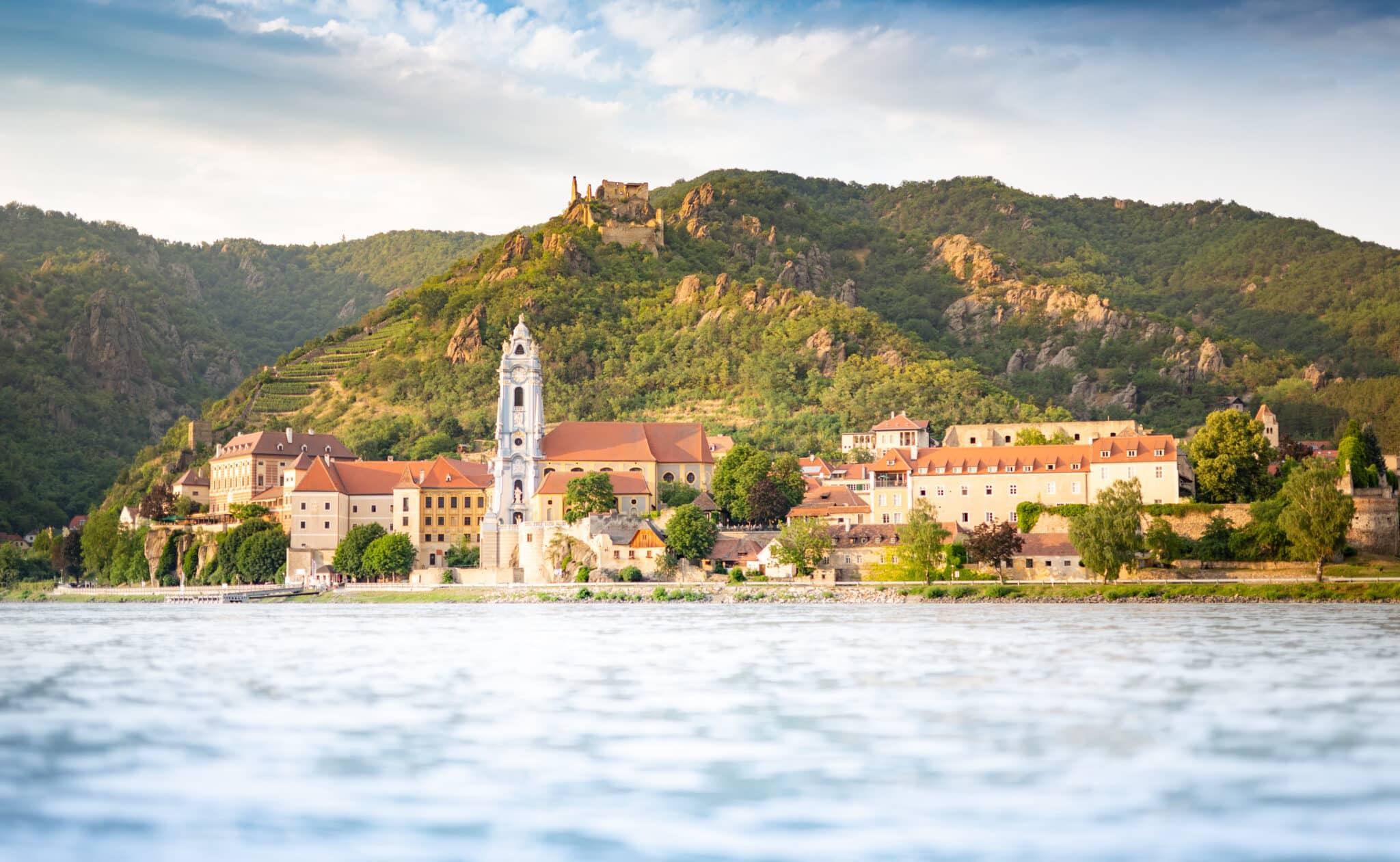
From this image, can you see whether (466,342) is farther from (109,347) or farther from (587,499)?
(587,499)

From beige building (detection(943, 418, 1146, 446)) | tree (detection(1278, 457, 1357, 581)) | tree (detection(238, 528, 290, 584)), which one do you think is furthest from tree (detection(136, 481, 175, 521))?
tree (detection(1278, 457, 1357, 581))

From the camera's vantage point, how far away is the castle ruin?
173 m

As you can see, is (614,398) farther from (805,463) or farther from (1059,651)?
(1059,651)

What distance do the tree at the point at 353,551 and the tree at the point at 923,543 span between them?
1442 inches

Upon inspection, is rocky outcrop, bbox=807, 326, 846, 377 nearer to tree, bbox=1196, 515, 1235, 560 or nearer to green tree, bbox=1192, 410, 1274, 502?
green tree, bbox=1192, 410, 1274, 502

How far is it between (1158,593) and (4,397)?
424 ft

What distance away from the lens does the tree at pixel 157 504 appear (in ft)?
377

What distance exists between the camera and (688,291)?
158625 mm

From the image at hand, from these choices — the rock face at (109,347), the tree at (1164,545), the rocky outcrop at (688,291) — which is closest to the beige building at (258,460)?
the rocky outcrop at (688,291)

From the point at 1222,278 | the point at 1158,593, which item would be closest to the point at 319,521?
the point at 1158,593

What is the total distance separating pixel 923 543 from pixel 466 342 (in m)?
84.1

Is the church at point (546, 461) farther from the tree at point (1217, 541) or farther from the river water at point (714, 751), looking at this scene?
the river water at point (714, 751)

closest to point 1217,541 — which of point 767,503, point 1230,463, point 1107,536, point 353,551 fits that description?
point 1230,463

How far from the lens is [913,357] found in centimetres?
13775
